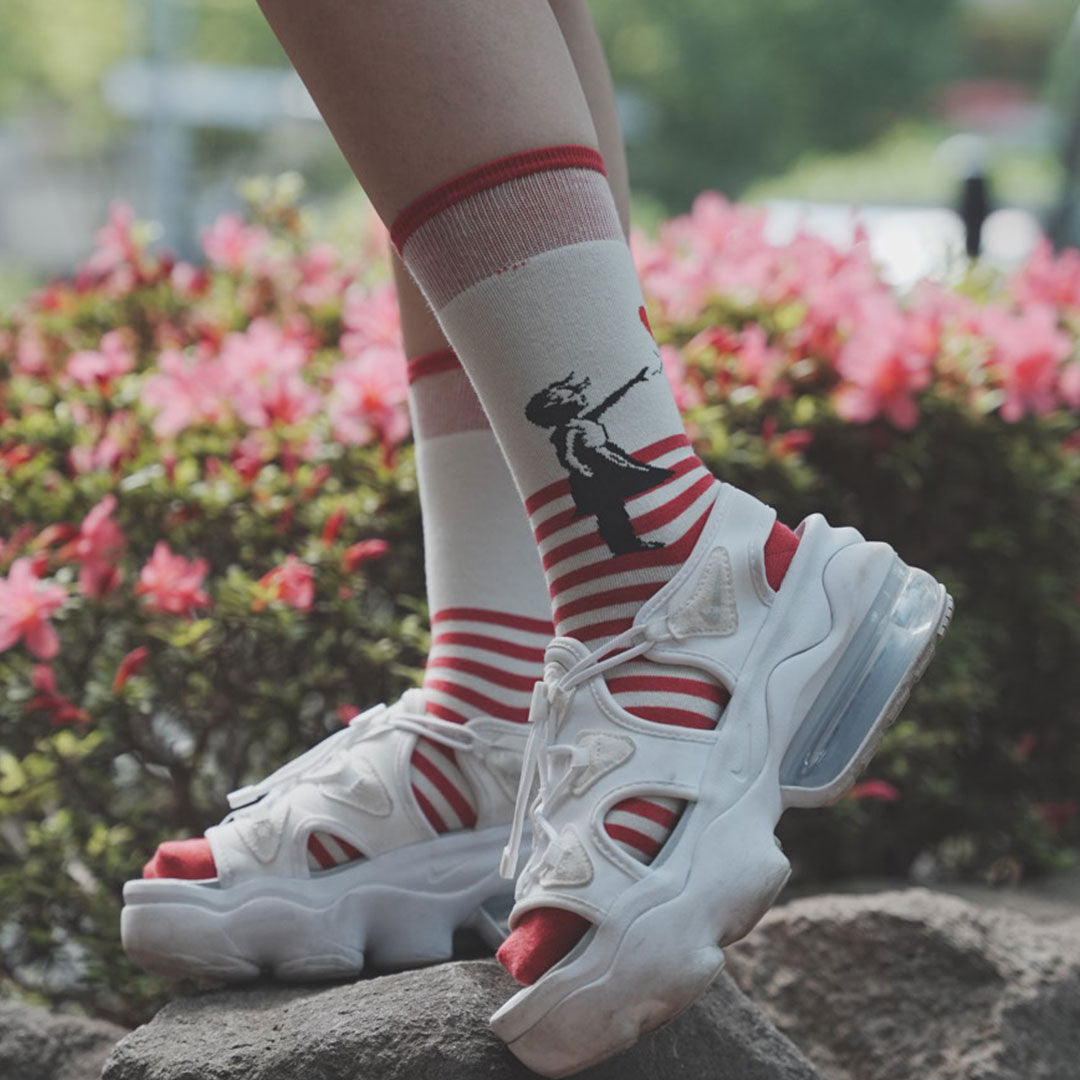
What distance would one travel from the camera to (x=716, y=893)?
43.4 inches

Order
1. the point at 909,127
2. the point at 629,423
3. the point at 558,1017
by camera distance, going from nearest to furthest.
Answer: the point at 558,1017 → the point at 629,423 → the point at 909,127

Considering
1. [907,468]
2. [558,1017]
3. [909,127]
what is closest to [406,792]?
[558,1017]

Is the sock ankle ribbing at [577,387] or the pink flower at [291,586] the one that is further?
the pink flower at [291,586]

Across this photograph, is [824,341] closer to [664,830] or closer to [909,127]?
[664,830]

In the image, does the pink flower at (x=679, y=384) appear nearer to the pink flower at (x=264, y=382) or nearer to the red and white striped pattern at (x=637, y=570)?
the pink flower at (x=264, y=382)

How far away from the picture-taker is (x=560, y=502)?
1.20 m

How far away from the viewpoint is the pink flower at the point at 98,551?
5.97 feet

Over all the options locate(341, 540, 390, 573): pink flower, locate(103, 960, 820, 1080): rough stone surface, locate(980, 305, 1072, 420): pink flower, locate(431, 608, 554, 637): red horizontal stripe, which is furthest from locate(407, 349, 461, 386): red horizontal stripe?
locate(980, 305, 1072, 420): pink flower

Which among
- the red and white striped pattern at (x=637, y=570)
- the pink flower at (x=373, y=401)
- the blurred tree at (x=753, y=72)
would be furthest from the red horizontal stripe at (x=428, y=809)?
the blurred tree at (x=753, y=72)

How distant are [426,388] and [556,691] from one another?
1.46 ft

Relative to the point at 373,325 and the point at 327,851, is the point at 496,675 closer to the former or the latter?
the point at 327,851

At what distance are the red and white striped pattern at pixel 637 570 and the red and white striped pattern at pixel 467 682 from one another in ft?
0.65

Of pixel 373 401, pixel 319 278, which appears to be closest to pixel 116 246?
pixel 319 278

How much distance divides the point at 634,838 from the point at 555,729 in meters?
0.12
